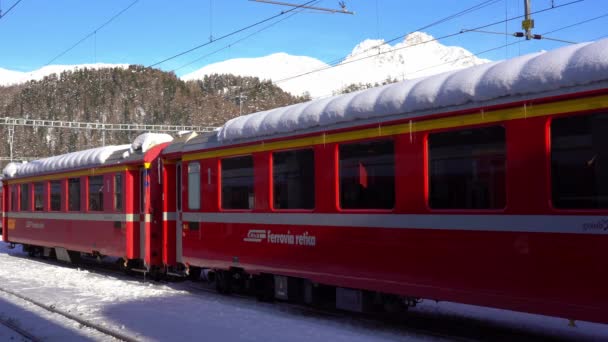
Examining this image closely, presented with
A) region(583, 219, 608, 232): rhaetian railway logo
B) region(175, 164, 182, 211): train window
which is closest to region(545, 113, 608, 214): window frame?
region(583, 219, 608, 232): rhaetian railway logo

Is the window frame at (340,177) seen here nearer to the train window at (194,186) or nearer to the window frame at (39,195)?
the train window at (194,186)

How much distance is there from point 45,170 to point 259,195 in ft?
34.5

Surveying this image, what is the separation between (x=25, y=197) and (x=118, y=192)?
273 inches

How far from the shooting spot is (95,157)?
49.9 ft

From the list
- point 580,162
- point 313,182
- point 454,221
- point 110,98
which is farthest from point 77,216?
point 110,98

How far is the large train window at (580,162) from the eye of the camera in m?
5.64

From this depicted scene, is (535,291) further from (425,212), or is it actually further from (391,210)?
(391,210)

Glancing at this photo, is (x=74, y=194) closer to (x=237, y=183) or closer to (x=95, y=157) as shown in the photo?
(x=95, y=157)

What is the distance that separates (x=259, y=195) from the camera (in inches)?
384

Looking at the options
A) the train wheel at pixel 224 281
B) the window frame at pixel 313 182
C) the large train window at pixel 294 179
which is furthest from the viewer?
the train wheel at pixel 224 281

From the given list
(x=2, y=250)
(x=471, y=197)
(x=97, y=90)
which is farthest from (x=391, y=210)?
(x=97, y=90)

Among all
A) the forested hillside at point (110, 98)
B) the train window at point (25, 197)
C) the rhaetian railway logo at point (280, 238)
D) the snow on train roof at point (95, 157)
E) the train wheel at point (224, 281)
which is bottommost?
the train wheel at point (224, 281)

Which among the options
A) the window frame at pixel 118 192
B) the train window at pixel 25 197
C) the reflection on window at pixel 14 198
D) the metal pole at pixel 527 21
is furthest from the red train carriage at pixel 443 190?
the reflection on window at pixel 14 198

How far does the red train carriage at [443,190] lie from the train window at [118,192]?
460cm
